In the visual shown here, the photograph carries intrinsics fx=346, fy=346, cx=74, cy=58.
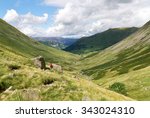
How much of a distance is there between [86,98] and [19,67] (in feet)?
Result: 39.9

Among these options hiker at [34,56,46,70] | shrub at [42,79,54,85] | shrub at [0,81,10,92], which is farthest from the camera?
hiker at [34,56,46,70]

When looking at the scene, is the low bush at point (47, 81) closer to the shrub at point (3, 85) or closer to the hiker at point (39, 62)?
the shrub at point (3, 85)

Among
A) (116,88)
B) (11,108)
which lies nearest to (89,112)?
(11,108)

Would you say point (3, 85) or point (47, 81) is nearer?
point (3, 85)

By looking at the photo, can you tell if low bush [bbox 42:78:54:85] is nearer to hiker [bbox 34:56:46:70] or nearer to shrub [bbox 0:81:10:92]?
shrub [bbox 0:81:10:92]

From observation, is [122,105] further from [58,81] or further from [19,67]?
[19,67]

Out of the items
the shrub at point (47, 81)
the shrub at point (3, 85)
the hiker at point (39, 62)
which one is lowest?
the shrub at point (3, 85)

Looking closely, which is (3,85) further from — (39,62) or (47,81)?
(39,62)

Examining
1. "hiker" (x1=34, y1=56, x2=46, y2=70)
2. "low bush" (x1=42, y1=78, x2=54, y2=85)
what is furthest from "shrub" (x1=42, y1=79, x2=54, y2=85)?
"hiker" (x1=34, y1=56, x2=46, y2=70)

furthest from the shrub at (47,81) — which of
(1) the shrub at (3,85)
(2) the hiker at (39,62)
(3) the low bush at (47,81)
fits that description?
(2) the hiker at (39,62)

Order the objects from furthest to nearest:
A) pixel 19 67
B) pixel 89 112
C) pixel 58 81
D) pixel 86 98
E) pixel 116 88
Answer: pixel 116 88 → pixel 19 67 → pixel 58 81 → pixel 86 98 → pixel 89 112

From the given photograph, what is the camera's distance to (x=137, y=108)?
2550 centimetres

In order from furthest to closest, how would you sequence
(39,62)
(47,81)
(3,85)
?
(39,62) < (47,81) < (3,85)

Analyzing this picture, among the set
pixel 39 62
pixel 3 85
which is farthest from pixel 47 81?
pixel 39 62
